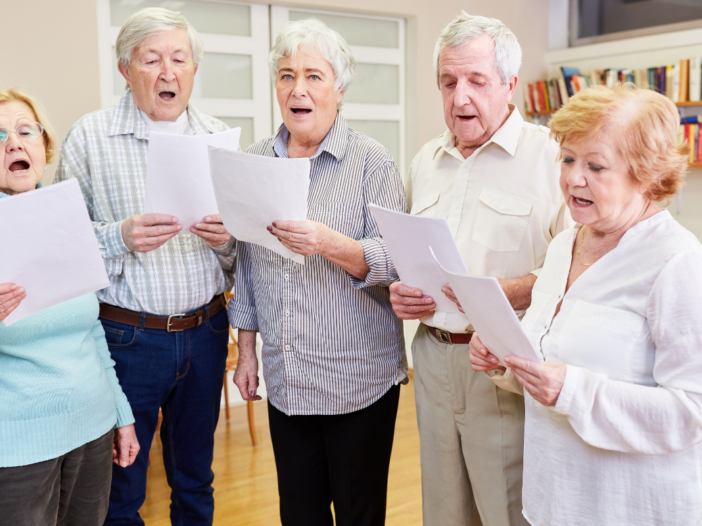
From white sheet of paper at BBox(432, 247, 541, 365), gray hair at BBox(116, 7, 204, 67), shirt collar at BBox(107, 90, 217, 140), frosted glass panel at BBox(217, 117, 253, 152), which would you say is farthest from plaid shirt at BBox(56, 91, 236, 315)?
frosted glass panel at BBox(217, 117, 253, 152)

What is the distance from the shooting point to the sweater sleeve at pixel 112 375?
1.66m

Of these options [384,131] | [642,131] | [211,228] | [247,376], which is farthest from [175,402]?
[384,131]

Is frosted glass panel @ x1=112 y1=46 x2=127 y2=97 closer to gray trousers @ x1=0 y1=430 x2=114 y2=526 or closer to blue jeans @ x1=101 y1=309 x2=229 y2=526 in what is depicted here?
blue jeans @ x1=101 y1=309 x2=229 y2=526

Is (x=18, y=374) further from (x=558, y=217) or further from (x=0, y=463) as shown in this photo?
(x=558, y=217)

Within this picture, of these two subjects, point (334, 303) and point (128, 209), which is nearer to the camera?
point (334, 303)

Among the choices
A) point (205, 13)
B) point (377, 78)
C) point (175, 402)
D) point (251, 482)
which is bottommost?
point (251, 482)

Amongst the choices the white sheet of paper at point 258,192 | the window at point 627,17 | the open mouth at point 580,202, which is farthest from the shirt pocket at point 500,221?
the window at point 627,17

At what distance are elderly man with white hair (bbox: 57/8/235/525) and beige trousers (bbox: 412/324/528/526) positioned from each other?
0.68 metres

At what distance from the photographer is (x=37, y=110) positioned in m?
1.56

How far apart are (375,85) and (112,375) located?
11.3 ft

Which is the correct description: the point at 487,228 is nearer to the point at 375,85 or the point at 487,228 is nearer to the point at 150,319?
the point at 150,319

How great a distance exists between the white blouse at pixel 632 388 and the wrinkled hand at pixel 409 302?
1.19ft

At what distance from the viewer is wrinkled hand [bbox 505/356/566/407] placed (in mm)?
1151

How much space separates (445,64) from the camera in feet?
5.40
